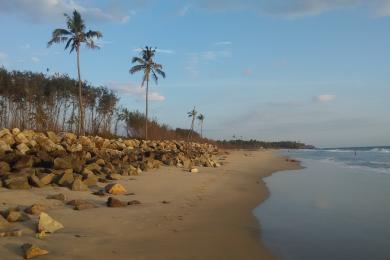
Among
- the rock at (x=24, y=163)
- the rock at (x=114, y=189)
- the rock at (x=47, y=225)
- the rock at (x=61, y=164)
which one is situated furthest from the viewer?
the rock at (x=61, y=164)

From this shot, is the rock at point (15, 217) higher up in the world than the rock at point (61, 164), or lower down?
lower down

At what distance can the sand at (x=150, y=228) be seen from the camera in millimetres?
6648

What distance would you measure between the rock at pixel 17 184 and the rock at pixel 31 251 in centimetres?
530

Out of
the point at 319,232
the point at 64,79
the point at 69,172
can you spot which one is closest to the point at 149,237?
the point at 319,232

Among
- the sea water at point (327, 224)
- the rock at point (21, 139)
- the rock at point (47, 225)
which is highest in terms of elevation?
the rock at point (21, 139)

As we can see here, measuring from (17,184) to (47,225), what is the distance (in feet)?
14.4

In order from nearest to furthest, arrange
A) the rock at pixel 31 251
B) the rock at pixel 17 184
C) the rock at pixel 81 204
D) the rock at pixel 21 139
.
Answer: the rock at pixel 31 251 < the rock at pixel 81 204 < the rock at pixel 17 184 < the rock at pixel 21 139

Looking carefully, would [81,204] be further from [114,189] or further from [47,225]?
[114,189]

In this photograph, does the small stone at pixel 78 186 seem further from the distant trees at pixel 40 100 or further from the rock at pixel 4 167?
the distant trees at pixel 40 100

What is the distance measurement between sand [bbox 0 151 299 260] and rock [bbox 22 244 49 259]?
9 cm

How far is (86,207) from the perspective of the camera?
376 inches

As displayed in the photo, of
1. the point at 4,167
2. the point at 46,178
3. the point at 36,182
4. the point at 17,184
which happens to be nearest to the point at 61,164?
the point at 4,167

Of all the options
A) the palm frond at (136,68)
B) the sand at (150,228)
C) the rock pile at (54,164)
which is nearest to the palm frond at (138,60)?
the palm frond at (136,68)

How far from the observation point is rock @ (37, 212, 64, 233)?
286 inches
